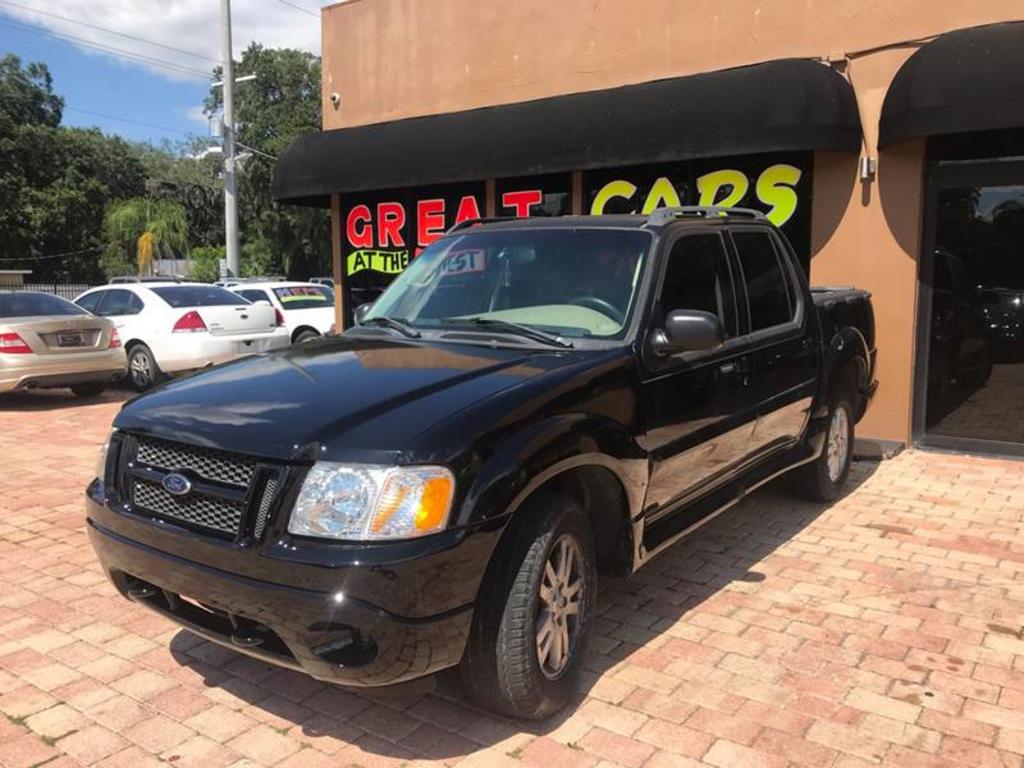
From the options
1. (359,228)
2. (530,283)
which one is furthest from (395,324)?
(359,228)

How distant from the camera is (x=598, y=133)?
28.4ft

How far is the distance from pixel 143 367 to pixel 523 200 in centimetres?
593

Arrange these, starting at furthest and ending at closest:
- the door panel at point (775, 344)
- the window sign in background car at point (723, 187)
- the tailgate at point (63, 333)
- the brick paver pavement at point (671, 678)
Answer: the tailgate at point (63, 333)
the window sign in background car at point (723, 187)
the door panel at point (775, 344)
the brick paver pavement at point (671, 678)

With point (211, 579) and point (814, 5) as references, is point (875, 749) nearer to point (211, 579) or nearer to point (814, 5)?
point (211, 579)

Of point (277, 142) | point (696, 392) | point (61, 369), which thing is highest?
point (277, 142)

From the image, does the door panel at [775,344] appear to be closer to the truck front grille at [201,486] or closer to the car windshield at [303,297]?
the truck front grille at [201,486]

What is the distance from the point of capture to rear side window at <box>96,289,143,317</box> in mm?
12072

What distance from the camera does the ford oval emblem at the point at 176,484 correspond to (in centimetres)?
300

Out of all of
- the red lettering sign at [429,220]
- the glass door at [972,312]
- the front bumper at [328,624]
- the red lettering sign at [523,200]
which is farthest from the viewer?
the red lettering sign at [429,220]

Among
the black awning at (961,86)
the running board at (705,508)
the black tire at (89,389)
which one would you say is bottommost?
the black tire at (89,389)

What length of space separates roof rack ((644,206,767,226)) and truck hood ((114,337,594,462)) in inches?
39.7

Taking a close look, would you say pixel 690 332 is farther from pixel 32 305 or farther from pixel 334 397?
pixel 32 305

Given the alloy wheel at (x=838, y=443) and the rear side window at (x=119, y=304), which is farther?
the rear side window at (x=119, y=304)

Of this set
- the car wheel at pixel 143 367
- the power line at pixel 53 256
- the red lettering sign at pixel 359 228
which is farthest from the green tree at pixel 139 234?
the red lettering sign at pixel 359 228
